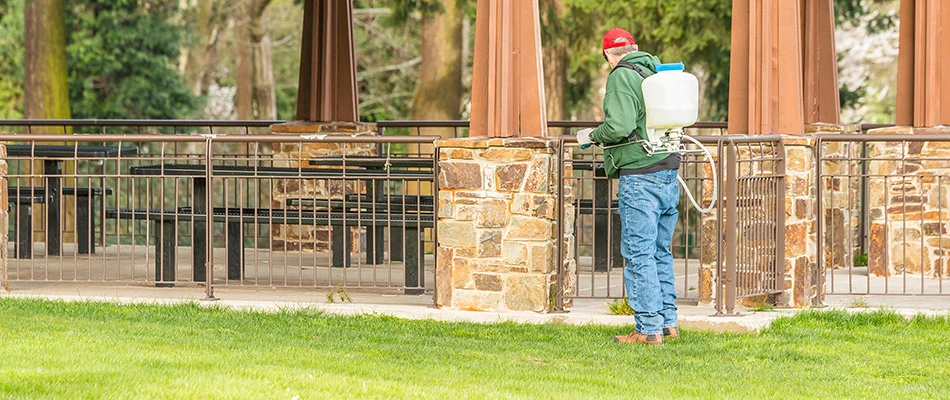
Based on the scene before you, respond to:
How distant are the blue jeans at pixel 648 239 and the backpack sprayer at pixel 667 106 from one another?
179 millimetres

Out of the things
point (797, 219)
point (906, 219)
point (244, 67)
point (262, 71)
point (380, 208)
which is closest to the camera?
point (797, 219)

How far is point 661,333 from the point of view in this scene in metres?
7.95

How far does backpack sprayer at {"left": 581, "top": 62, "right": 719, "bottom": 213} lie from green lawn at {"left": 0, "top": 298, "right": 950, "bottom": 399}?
1.02 m

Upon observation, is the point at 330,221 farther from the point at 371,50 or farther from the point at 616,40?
the point at 371,50

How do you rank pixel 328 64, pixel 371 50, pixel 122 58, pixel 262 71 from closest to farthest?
pixel 328 64
pixel 122 58
pixel 262 71
pixel 371 50

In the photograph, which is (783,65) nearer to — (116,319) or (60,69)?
(116,319)

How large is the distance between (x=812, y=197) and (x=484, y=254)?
2.29 m

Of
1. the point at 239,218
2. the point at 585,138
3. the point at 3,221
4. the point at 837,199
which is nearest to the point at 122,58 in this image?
the point at 837,199

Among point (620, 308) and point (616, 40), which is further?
point (620, 308)

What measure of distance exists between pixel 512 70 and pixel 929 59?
4220 mm

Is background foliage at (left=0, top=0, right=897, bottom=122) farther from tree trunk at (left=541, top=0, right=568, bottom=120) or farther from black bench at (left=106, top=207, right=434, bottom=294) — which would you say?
black bench at (left=106, top=207, right=434, bottom=294)

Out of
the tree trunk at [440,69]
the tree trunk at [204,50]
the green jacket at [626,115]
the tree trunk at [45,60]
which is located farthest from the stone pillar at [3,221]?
the tree trunk at [204,50]

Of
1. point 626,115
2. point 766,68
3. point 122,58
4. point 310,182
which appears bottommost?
point 310,182

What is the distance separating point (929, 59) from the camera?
11266 mm
